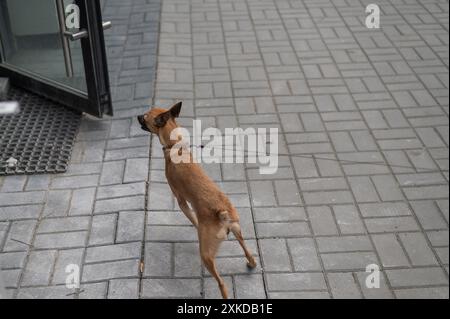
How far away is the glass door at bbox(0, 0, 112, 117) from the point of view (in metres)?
4.89

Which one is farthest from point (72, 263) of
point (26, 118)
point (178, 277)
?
point (26, 118)

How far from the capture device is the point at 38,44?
567cm

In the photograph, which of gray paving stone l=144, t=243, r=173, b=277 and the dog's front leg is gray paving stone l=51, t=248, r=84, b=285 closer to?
gray paving stone l=144, t=243, r=173, b=277

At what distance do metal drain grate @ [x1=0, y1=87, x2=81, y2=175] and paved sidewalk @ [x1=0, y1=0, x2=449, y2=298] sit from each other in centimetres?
15

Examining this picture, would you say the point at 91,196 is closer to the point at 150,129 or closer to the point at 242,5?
the point at 150,129

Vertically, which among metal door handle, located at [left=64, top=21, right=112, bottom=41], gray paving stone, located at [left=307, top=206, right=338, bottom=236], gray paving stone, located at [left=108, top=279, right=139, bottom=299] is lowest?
gray paving stone, located at [left=307, top=206, right=338, bottom=236]

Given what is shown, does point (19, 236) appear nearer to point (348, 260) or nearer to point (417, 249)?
point (348, 260)

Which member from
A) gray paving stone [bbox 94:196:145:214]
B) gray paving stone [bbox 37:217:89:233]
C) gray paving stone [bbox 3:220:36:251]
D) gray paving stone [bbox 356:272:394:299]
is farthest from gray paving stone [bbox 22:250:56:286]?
gray paving stone [bbox 356:272:394:299]

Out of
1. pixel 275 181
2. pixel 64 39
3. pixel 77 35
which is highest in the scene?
pixel 77 35

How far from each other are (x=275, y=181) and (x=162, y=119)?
54.5 inches

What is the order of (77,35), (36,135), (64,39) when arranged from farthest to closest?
(36,135)
(64,39)
(77,35)

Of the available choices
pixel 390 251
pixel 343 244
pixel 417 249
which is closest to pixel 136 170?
pixel 343 244

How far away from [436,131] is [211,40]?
3.34 m

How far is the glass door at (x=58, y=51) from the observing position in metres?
4.89
